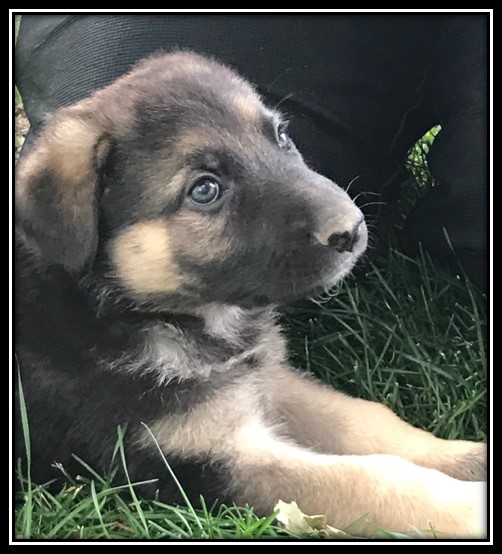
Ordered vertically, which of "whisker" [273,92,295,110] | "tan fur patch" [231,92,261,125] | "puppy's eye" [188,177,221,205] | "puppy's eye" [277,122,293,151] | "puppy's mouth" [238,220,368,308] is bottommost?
"puppy's mouth" [238,220,368,308]

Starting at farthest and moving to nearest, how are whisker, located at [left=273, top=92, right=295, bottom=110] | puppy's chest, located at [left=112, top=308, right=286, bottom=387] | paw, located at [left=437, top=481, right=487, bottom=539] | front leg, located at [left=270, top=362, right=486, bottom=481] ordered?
1. whisker, located at [left=273, top=92, right=295, bottom=110]
2. front leg, located at [left=270, top=362, right=486, bottom=481]
3. puppy's chest, located at [left=112, top=308, right=286, bottom=387]
4. paw, located at [left=437, top=481, right=487, bottom=539]

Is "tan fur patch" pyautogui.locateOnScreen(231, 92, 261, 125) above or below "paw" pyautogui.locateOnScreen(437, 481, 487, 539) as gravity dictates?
above

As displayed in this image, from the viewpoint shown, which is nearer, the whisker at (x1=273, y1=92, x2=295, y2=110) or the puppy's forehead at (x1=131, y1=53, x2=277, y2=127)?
the puppy's forehead at (x1=131, y1=53, x2=277, y2=127)

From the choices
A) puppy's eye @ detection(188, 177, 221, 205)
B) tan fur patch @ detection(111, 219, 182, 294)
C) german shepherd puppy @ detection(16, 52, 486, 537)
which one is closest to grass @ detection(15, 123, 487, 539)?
german shepherd puppy @ detection(16, 52, 486, 537)

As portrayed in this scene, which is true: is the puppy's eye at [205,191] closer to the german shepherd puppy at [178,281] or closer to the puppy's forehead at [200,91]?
the german shepherd puppy at [178,281]

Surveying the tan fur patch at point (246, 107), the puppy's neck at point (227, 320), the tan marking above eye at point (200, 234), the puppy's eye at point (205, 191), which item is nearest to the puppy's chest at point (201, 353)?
the puppy's neck at point (227, 320)

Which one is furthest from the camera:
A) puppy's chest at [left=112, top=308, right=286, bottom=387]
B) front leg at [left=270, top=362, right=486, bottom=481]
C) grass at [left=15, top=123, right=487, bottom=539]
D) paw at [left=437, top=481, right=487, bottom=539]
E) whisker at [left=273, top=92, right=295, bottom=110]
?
whisker at [left=273, top=92, right=295, bottom=110]

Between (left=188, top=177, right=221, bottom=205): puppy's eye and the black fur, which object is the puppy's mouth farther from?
(left=188, top=177, right=221, bottom=205): puppy's eye
